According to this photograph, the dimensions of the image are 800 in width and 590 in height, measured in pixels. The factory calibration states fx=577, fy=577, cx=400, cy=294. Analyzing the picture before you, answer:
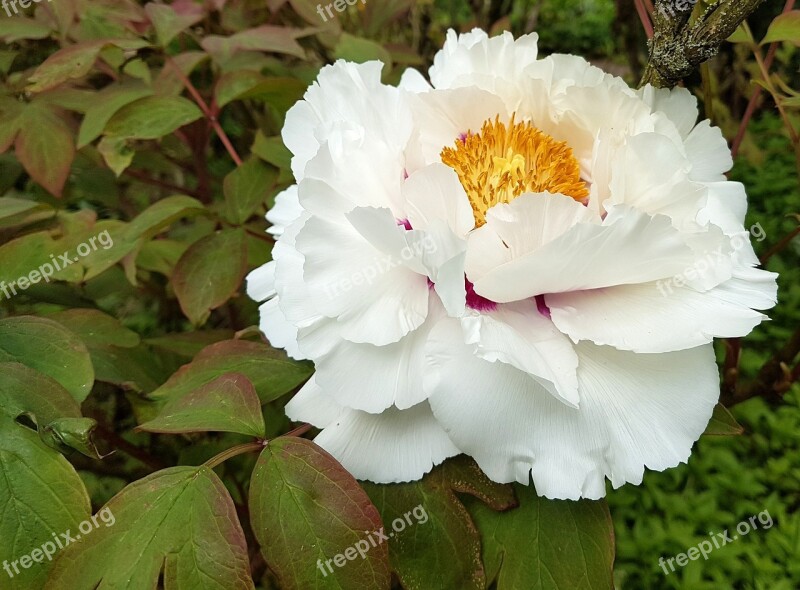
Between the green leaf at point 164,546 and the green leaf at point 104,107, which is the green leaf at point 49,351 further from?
the green leaf at point 104,107

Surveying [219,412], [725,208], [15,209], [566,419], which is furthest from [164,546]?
[725,208]

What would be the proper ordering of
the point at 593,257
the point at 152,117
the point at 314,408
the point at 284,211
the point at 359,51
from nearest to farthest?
1. the point at 593,257
2. the point at 314,408
3. the point at 284,211
4. the point at 152,117
5. the point at 359,51

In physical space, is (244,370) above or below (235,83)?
below

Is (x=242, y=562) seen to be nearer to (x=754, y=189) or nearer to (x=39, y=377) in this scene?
(x=39, y=377)

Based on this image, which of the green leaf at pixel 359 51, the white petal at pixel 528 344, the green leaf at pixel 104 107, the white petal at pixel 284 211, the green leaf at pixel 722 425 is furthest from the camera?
the green leaf at pixel 359 51

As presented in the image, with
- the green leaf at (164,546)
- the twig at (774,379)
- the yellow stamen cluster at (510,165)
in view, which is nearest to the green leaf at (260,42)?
the yellow stamen cluster at (510,165)

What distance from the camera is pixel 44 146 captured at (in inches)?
30.8

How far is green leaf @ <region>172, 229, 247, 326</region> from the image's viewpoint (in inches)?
27.0

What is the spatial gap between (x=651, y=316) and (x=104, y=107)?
714 mm

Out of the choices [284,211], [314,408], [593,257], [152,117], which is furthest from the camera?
[152,117]

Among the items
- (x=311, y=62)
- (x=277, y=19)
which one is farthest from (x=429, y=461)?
(x=277, y=19)

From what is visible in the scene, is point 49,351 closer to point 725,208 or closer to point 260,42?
point 260,42

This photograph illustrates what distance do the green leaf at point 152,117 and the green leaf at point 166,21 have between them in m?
0.08

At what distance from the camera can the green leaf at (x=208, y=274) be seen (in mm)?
685
